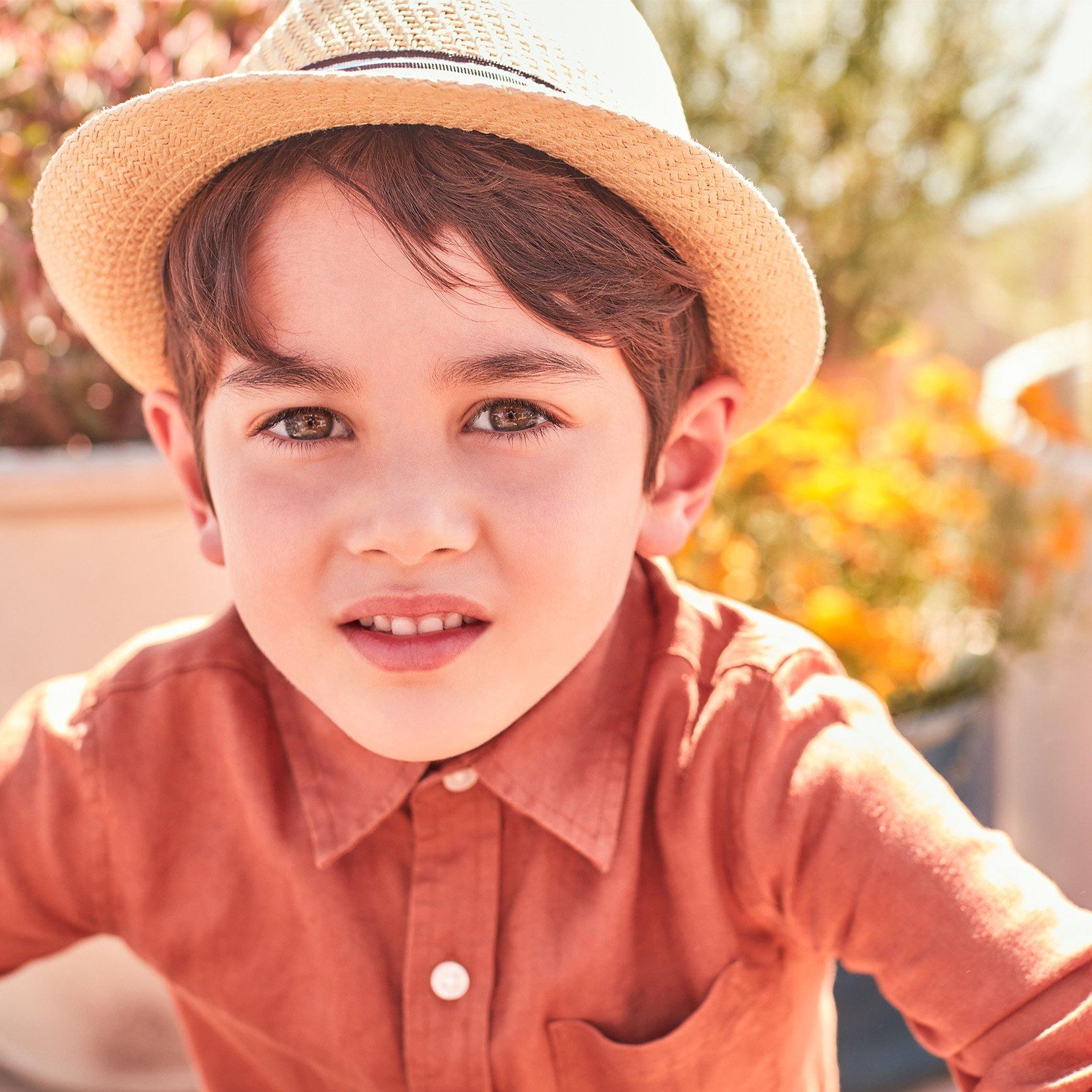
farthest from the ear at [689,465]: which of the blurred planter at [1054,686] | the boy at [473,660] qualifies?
the blurred planter at [1054,686]

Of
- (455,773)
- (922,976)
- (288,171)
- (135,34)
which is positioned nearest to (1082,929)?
(922,976)

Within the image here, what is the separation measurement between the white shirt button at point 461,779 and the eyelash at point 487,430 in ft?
1.05

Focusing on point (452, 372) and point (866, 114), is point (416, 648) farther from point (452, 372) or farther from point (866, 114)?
point (866, 114)

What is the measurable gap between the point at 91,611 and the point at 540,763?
0.92 meters

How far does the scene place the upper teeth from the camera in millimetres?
998

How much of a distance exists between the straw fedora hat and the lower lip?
378mm

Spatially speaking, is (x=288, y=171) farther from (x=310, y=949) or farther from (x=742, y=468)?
(x=742, y=468)

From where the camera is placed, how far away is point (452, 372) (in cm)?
95

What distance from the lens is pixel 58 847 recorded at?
1204mm

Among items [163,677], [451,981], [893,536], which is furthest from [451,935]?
[893,536]

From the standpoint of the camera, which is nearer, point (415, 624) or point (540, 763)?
point (415, 624)

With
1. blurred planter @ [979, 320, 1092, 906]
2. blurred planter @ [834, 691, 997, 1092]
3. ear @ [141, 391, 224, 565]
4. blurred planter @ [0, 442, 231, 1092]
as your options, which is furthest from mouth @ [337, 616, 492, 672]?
blurred planter @ [979, 320, 1092, 906]

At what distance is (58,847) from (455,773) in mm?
397

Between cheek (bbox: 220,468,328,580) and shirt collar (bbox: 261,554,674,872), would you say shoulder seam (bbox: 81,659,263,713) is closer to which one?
shirt collar (bbox: 261,554,674,872)
